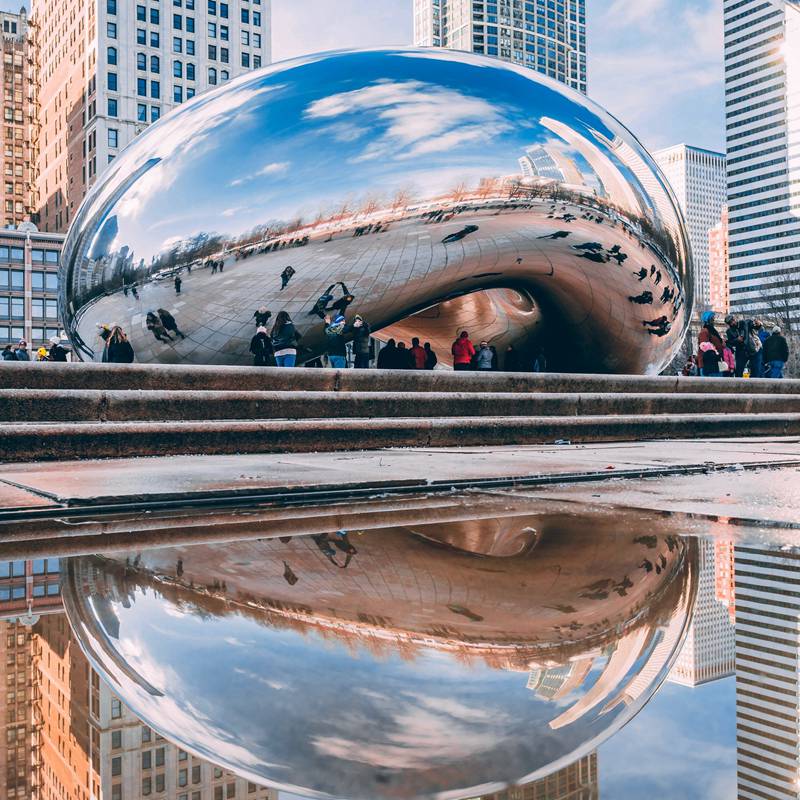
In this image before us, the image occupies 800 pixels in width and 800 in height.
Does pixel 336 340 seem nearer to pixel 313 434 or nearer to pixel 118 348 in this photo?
pixel 118 348

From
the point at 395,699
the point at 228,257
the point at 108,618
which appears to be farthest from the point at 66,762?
the point at 228,257

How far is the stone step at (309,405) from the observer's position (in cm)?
709

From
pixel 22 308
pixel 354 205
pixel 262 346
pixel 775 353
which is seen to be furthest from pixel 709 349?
pixel 22 308

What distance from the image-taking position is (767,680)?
1.65 m

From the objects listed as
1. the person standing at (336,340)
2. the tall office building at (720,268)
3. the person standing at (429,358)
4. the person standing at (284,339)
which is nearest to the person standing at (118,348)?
the person standing at (284,339)

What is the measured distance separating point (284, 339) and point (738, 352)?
997cm

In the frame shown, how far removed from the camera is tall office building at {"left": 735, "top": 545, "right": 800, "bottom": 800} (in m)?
1.30

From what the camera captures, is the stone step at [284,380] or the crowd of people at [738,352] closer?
the stone step at [284,380]

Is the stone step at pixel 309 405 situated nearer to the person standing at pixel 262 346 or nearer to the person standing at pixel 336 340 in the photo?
the person standing at pixel 336 340

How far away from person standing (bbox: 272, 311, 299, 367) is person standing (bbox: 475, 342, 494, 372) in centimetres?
387

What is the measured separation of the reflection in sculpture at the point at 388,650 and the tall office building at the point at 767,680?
0.15 metres

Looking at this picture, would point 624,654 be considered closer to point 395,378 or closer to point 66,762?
point 66,762

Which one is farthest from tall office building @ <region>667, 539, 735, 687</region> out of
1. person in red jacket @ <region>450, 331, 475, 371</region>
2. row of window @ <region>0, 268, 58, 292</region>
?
row of window @ <region>0, 268, 58, 292</region>

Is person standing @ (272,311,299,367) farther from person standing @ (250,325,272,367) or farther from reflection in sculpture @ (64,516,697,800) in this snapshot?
reflection in sculpture @ (64,516,697,800)
